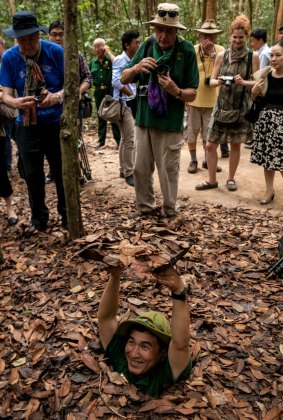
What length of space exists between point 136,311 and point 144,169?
2.15 metres

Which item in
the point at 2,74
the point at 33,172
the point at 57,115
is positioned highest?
the point at 2,74

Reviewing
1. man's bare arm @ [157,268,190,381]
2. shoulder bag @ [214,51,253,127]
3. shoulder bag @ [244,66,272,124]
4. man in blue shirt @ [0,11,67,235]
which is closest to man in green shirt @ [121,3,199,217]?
man in blue shirt @ [0,11,67,235]

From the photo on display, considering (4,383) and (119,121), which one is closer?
(4,383)

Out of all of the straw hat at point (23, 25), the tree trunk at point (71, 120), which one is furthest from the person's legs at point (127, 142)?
the straw hat at point (23, 25)

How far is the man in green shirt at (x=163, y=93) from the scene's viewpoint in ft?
14.2

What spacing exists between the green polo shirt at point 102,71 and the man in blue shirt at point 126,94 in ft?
7.38

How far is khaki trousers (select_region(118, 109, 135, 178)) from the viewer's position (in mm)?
6652

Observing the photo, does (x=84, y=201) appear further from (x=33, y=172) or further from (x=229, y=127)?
(x=229, y=127)

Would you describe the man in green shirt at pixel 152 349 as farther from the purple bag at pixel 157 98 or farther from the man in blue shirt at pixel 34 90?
the purple bag at pixel 157 98

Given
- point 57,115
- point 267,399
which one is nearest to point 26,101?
point 57,115

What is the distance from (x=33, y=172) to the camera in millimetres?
4625

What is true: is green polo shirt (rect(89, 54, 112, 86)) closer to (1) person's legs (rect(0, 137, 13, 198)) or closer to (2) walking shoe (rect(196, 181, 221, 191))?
(2) walking shoe (rect(196, 181, 221, 191))

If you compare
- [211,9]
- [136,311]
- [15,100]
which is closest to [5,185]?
[15,100]

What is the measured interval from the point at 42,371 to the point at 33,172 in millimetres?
2453
